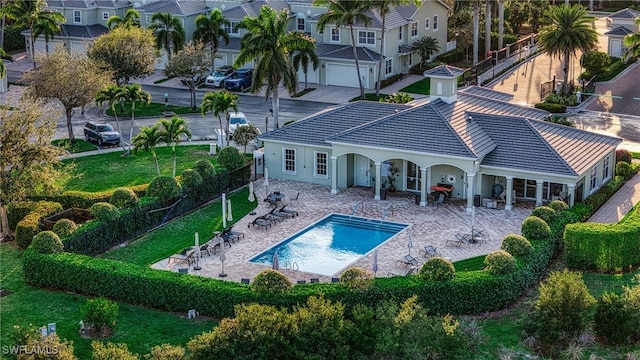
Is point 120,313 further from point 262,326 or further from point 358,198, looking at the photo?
point 358,198

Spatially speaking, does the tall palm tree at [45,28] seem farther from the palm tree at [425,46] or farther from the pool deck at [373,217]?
the pool deck at [373,217]

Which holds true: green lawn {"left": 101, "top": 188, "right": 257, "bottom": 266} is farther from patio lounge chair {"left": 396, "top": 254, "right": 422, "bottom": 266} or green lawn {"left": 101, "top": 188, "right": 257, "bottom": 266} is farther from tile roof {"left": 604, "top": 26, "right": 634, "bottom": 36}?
tile roof {"left": 604, "top": 26, "right": 634, "bottom": 36}

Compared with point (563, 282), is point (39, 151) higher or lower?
higher

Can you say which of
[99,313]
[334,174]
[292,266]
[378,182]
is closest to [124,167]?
[334,174]

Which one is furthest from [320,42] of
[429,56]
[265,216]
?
[265,216]

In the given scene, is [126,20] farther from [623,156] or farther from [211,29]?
[623,156]

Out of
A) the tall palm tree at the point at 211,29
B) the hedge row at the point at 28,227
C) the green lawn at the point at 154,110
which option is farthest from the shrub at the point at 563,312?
the tall palm tree at the point at 211,29

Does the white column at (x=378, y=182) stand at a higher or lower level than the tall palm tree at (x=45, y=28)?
lower

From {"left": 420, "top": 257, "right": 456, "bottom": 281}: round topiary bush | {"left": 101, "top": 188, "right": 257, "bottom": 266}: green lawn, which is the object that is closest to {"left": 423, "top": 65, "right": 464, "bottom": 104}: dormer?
{"left": 101, "top": 188, "right": 257, "bottom": 266}: green lawn
